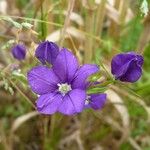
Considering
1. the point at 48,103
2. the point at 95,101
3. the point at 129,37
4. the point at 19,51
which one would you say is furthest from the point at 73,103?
the point at 129,37

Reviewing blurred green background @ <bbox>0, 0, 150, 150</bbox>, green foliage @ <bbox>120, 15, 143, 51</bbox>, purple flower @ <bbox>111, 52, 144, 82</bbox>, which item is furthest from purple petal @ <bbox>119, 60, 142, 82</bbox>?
green foliage @ <bbox>120, 15, 143, 51</bbox>

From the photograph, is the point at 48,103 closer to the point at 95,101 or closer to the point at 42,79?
the point at 42,79

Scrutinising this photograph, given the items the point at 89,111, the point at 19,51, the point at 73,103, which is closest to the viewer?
the point at 73,103

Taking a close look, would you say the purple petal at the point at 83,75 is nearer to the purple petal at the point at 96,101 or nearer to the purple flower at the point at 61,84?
the purple flower at the point at 61,84

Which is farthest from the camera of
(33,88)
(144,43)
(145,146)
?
(145,146)

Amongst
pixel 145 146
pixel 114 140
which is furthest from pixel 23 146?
pixel 145 146

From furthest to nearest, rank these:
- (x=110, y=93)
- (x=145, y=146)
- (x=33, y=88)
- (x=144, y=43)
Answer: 1. (x=145, y=146)
2. (x=110, y=93)
3. (x=144, y=43)
4. (x=33, y=88)

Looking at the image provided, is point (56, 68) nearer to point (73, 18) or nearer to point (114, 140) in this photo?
point (73, 18)

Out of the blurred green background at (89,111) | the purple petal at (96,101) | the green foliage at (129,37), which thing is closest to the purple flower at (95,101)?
the purple petal at (96,101)
